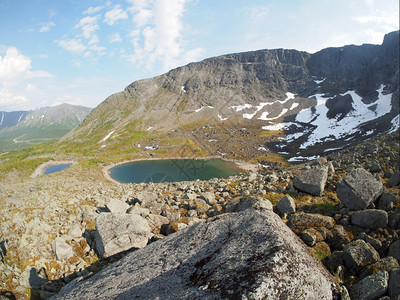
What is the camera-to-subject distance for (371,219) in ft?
33.7

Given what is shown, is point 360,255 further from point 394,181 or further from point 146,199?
point 146,199

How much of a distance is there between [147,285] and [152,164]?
11276 centimetres

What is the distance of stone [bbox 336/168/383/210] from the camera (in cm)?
1213

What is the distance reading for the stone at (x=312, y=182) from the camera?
1602 cm

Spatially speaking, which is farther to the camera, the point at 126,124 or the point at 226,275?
the point at 126,124

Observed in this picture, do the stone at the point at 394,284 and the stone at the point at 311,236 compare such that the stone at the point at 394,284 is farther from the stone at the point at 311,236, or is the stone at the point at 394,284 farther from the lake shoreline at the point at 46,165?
the lake shoreline at the point at 46,165

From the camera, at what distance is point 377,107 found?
→ 173 m

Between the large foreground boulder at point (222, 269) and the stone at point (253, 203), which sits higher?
the large foreground boulder at point (222, 269)

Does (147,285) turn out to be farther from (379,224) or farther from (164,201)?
(164,201)

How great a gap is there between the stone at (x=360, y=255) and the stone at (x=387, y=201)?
4562mm

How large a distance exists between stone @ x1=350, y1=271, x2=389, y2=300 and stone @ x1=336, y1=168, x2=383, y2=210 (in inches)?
253

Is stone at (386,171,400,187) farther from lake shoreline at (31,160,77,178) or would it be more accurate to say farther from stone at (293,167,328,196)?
lake shoreline at (31,160,77,178)

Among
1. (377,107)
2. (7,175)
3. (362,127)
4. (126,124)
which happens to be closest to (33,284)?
(7,175)

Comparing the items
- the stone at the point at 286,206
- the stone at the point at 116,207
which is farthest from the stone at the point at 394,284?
the stone at the point at 116,207
